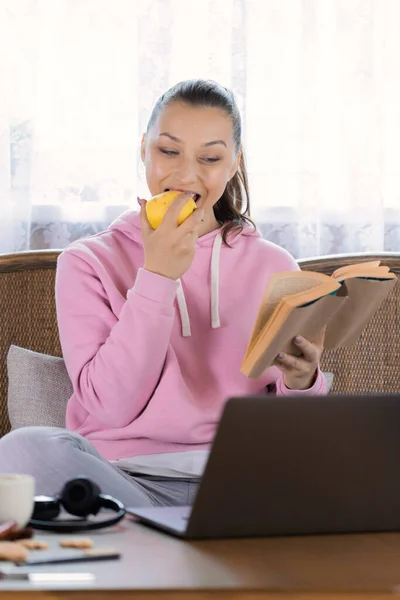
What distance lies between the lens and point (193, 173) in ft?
5.34

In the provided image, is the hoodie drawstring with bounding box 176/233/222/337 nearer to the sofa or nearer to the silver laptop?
the sofa

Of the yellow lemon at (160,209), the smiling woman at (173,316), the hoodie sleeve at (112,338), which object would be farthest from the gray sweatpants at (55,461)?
the yellow lemon at (160,209)

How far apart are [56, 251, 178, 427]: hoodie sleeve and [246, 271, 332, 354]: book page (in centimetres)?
36

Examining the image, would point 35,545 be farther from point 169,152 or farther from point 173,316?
point 169,152

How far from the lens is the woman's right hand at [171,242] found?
1443 millimetres

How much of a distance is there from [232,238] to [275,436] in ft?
3.40

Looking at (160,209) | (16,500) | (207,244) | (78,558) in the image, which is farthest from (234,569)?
(207,244)

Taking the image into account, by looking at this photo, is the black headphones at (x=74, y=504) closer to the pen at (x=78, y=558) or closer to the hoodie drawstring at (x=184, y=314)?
the pen at (x=78, y=558)

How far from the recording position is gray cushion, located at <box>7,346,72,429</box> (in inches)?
72.4

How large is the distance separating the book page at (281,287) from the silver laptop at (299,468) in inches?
11.1

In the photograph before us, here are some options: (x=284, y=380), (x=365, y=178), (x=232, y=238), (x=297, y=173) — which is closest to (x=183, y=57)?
(x=297, y=173)

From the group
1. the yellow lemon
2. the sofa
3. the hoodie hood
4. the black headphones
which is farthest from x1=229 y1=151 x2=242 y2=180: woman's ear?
the black headphones

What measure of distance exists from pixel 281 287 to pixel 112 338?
0.46 meters

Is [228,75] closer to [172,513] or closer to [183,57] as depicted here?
[183,57]
